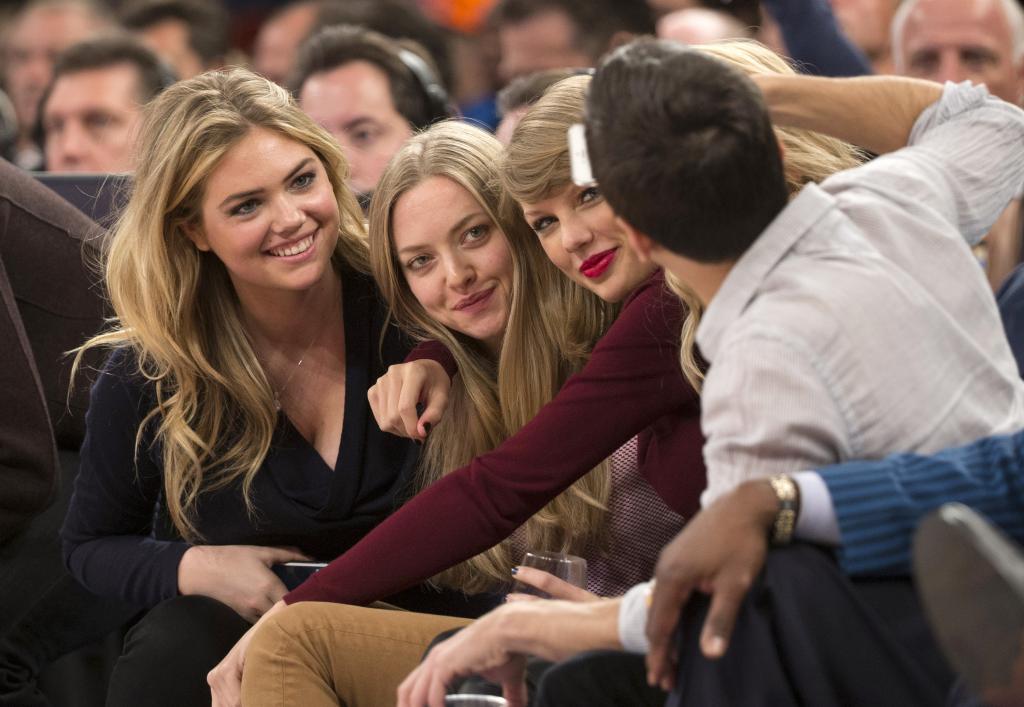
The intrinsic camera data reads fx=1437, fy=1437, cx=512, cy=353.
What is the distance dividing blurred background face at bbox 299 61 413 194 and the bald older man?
51.9 inches

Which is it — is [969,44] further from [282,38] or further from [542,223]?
[282,38]

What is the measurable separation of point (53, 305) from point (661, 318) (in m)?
1.38

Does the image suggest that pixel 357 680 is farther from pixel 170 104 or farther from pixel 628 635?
pixel 170 104

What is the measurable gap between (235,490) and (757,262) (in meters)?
1.23

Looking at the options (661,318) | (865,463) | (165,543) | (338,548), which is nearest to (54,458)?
(165,543)

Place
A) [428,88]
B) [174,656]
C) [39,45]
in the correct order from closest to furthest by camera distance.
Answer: [174,656] → [428,88] → [39,45]

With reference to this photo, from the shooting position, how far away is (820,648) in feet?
4.42

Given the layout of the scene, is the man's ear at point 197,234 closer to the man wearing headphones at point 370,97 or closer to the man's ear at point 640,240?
the man's ear at point 640,240

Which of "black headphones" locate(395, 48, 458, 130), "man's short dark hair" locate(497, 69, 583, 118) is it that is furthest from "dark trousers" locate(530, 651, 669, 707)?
"black headphones" locate(395, 48, 458, 130)

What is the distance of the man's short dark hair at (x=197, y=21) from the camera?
6059 millimetres


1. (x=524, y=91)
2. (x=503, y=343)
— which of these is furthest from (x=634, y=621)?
(x=524, y=91)

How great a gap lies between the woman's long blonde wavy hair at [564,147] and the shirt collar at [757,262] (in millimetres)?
501

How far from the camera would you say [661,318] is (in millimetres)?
1911

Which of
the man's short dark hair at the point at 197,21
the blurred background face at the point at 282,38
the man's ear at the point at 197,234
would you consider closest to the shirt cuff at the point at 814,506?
the man's ear at the point at 197,234
